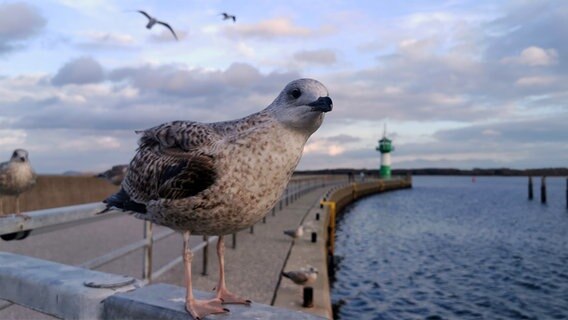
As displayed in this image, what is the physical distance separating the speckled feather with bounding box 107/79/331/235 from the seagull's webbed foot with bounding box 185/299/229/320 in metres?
0.34

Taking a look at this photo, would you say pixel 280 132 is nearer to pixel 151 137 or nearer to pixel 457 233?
pixel 151 137

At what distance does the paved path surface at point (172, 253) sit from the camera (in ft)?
25.7

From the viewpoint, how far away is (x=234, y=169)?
2.03 m

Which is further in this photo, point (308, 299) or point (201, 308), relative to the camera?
point (308, 299)

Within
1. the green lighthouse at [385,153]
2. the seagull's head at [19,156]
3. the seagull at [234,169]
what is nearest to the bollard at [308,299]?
the seagull at [234,169]

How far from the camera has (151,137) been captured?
8.47 ft

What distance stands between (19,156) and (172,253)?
3.80 m

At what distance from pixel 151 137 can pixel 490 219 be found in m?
41.2

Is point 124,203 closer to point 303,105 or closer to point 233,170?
point 233,170

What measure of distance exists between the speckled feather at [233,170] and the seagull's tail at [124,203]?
0.51 ft

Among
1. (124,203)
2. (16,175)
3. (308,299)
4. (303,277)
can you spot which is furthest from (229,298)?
(16,175)

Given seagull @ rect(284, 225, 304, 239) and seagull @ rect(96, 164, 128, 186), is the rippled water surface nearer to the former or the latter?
seagull @ rect(284, 225, 304, 239)

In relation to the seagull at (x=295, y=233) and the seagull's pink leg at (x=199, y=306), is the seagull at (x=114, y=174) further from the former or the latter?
the seagull at (x=295, y=233)

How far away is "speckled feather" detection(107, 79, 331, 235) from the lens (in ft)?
6.61
